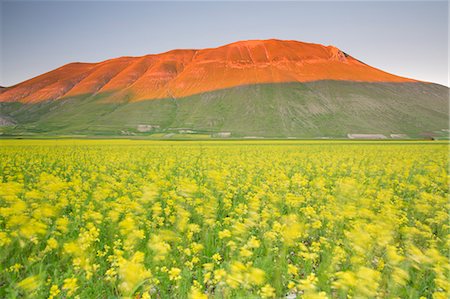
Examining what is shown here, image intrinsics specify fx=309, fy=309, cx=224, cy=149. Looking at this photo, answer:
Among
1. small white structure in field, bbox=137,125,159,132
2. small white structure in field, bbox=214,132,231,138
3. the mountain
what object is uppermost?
the mountain

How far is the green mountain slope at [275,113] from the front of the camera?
138625 mm

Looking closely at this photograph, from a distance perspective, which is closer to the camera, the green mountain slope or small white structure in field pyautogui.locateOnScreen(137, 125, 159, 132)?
the green mountain slope

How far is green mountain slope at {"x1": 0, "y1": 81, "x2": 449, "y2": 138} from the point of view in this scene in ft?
455

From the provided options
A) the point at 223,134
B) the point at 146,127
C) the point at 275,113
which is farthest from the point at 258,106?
the point at 146,127

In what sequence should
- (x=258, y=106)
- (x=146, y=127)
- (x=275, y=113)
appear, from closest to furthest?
(x=146, y=127) < (x=275, y=113) < (x=258, y=106)

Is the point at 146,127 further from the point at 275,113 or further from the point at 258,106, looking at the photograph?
the point at 275,113

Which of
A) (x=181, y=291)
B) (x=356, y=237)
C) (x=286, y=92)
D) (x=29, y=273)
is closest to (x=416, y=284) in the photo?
(x=356, y=237)

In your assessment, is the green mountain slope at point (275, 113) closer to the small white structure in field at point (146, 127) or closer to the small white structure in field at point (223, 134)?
the small white structure in field at point (146, 127)

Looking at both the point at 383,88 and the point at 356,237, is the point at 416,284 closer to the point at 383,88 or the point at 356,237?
the point at 356,237

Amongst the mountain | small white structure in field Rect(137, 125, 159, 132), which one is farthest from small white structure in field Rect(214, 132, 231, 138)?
small white structure in field Rect(137, 125, 159, 132)

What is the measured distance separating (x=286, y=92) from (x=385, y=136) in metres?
56.0

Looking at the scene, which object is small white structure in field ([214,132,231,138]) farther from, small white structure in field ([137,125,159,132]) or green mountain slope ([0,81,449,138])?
small white structure in field ([137,125,159,132])

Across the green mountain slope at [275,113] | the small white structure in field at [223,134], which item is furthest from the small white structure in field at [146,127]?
the small white structure in field at [223,134]

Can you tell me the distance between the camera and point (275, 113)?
148875mm
